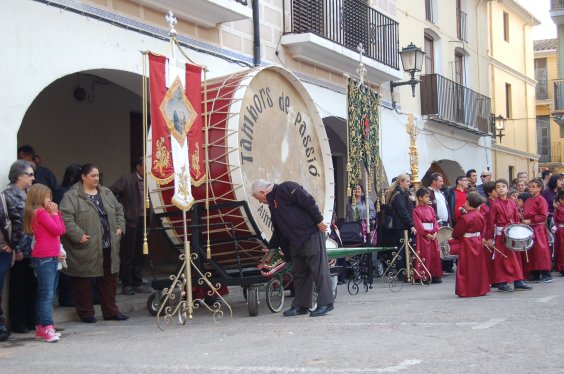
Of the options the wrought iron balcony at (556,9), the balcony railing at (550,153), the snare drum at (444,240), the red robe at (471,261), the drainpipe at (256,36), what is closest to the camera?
the red robe at (471,261)

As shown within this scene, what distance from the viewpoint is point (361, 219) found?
575 inches

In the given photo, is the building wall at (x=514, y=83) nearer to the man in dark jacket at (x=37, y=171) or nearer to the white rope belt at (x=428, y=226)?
the white rope belt at (x=428, y=226)

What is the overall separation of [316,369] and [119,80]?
6.52 metres

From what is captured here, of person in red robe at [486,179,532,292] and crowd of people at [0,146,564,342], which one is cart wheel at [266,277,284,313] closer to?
crowd of people at [0,146,564,342]

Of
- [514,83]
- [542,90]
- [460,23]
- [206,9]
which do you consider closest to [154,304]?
[206,9]

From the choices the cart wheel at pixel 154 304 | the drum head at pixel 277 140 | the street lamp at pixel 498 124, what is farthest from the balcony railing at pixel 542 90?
the cart wheel at pixel 154 304

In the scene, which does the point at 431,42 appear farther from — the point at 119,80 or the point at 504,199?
the point at 119,80

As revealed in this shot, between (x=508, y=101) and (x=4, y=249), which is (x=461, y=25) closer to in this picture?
(x=508, y=101)

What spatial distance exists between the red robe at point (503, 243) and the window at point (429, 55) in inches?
429

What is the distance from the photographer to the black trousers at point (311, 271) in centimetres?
935

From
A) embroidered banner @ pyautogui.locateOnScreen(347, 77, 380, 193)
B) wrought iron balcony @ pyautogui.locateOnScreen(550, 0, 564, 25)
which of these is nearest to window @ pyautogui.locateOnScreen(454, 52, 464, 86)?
wrought iron balcony @ pyautogui.locateOnScreen(550, 0, 564, 25)

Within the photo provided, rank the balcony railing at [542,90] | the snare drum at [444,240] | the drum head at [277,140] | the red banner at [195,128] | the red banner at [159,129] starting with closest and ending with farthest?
the red banner at [159,129] → the red banner at [195,128] → the drum head at [277,140] → the snare drum at [444,240] → the balcony railing at [542,90]

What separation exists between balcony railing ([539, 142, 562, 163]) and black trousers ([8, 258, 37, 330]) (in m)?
39.9

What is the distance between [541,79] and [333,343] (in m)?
42.5
